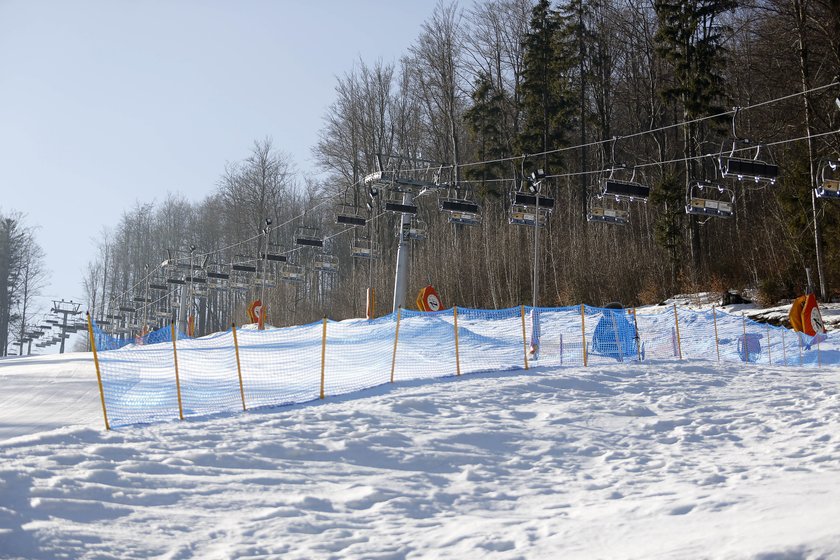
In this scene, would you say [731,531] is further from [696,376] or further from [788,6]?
[788,6]

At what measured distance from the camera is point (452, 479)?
11.0m

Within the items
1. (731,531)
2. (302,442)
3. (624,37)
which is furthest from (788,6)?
(731,531)

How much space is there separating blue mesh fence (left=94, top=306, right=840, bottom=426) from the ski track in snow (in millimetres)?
1795

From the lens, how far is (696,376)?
62.1ft

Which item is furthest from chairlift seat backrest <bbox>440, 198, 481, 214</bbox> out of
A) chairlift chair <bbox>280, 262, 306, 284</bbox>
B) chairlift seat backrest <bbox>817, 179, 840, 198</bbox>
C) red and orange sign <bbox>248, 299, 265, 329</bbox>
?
chairlift chair <bbox>280, 262, 306, 284</bbox>

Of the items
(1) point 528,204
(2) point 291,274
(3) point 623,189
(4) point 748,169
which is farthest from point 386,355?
(2) point 291,274

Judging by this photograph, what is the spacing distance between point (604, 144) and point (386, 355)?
28.8m

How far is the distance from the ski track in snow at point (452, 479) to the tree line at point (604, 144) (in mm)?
13227

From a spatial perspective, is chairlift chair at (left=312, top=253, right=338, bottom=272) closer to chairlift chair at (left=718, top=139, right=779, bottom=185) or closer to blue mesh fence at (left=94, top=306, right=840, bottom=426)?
blue mesh fence at (left=94, top=306, right=840, bottom=426)

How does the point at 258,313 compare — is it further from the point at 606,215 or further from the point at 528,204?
the point at 606,215

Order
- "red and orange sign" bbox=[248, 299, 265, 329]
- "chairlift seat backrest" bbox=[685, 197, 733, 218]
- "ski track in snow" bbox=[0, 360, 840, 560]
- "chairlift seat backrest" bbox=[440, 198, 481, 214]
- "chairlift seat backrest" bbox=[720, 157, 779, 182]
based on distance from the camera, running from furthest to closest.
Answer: "red and orange sign" bbox=[248, 299, 265, 329] < "chairlift seat backrest" bbox=[440, 198, 481, 214] < "chairlift seat backrest" bbox=[685, 197, 733, 218] < "chairlift seat backrest" bbox=[720, 157, 779, 182] < "ski track in snow" bbox=[0, 360, 840, 560]

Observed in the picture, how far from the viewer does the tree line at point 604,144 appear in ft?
106

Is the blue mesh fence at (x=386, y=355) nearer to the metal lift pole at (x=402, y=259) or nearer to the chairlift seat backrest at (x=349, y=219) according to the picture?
the metal lift pole at (x=402, y=259)

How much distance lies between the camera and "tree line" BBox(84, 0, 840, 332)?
106 feet
